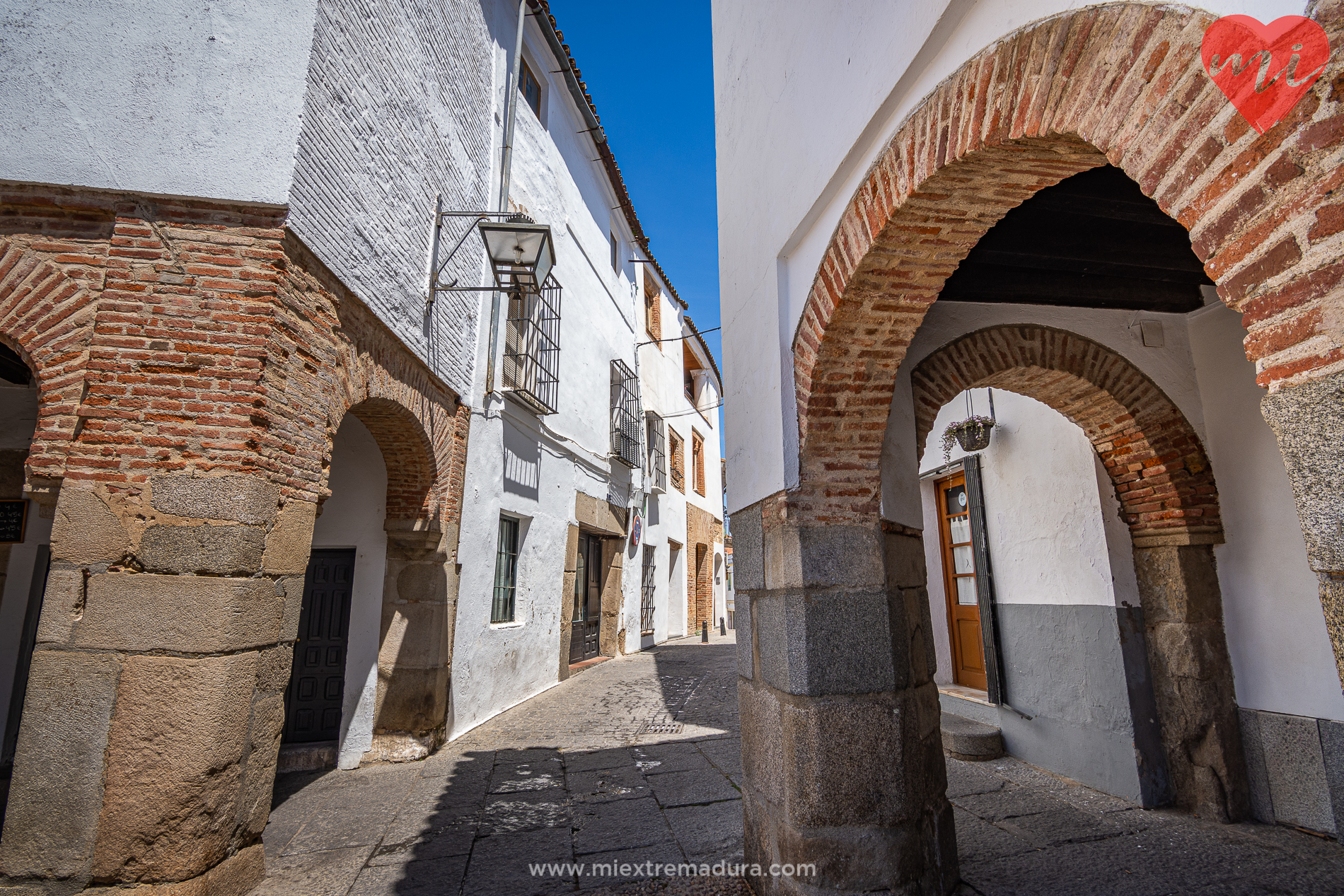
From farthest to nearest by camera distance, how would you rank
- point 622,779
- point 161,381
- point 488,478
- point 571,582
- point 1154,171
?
point 571,582
point 488,478
point 622,779
point 161,381
point 1154,171

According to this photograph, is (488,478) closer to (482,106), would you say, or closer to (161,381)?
(161,381)

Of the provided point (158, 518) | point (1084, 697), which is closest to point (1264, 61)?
point (158, 518)

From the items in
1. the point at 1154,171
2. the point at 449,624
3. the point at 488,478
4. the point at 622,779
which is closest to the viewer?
the point at 1154,171

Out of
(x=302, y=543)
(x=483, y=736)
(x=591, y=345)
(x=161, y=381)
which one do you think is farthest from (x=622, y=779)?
(x=591, y=345)

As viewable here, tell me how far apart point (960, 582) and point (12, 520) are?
7815 millimetres

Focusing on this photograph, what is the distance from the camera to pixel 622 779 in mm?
4570

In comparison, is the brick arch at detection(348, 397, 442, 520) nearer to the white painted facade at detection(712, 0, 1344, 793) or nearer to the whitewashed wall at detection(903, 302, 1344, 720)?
the white painted facade at detection(712, 0, 1344, 793)

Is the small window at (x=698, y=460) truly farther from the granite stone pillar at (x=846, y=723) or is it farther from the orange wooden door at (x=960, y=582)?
the granite stone pillar at (x=846, y=723)

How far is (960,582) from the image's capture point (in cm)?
586

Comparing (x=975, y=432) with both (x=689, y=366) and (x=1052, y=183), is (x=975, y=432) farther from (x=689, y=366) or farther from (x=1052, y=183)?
(x=689, y=366)

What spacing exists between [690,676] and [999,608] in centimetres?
459

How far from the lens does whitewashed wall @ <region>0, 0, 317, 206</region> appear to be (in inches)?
128

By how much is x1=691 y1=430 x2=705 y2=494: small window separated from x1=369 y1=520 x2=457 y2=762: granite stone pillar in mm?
10707

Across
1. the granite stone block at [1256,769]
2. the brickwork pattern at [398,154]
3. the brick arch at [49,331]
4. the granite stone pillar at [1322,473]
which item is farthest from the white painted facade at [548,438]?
the granite stone pillar at [1322,473]
